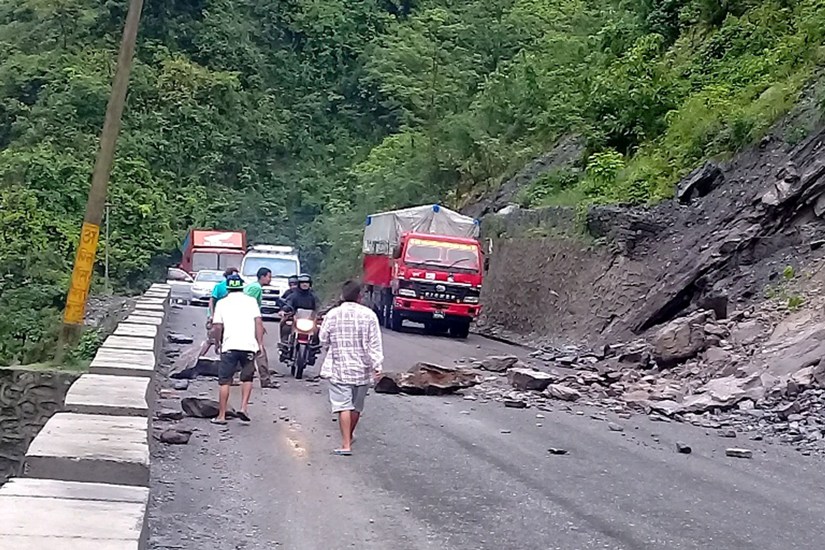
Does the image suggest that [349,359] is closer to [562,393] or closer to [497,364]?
[562,393]

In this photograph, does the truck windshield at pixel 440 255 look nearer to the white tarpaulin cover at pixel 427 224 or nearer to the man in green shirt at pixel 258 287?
the white tarpaulin cover at pixel 427 224

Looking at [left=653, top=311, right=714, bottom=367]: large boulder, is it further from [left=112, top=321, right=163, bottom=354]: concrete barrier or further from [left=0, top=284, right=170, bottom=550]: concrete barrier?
[left=0, top=284, right=170, bottom=550]: concrete barrier

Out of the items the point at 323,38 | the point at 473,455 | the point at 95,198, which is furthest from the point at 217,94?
the point at 473,455

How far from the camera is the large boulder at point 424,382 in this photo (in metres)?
18.4

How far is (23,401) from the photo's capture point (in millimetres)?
15805

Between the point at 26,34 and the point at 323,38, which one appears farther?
the point at 323,38

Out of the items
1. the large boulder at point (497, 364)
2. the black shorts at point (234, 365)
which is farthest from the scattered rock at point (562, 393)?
the black shorts at point (234, 365)

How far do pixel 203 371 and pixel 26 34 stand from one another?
48.9m

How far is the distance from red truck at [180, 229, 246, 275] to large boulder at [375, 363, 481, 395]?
26.0 m

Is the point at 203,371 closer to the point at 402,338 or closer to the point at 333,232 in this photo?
the point at 402,338

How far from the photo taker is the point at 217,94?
63875mm

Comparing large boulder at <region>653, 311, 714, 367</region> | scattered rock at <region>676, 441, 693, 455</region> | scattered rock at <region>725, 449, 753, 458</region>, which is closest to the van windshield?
large boulder at <region>653, 311, 714, 367</region>

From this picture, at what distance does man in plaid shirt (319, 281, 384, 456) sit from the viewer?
12891 millimetres

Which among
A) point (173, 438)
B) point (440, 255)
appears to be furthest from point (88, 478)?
point (440, 255)
